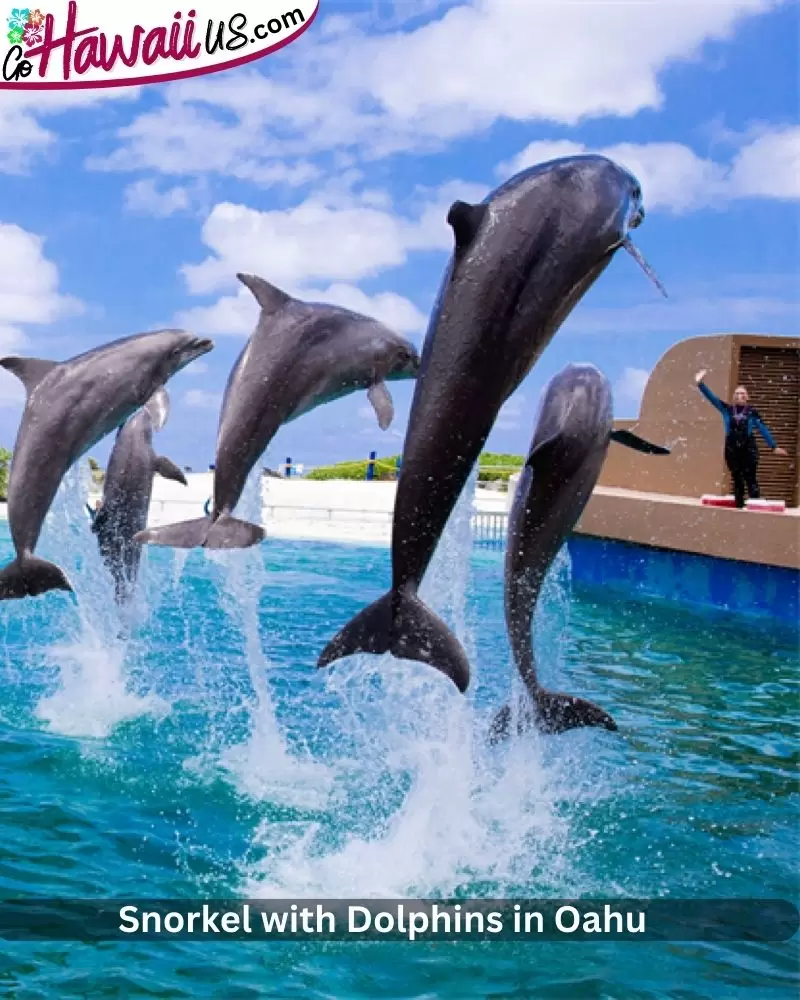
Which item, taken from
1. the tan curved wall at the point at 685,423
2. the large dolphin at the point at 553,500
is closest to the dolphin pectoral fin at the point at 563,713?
the large dolphin at the point at 553,500

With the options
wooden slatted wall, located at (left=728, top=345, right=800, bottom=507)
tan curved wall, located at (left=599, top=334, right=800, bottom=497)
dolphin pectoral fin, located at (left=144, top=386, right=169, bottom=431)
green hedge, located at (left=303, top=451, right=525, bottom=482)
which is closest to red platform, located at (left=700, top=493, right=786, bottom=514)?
tan curved wall, located at (left=599, top=334, right=800, bottom=497)

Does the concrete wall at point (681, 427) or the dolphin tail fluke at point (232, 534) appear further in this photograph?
the concrete wall at point (681, 427)

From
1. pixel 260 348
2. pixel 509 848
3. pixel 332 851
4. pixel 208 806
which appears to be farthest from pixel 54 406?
pixel 509 848

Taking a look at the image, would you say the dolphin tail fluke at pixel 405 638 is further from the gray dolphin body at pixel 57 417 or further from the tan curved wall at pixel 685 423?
the tan curved wall at pixel 685 423

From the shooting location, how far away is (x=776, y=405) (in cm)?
2091

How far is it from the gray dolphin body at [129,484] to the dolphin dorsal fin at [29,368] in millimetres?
1699

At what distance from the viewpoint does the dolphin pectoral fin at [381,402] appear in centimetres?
640

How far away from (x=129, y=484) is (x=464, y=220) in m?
5.24

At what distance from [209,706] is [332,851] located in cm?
363

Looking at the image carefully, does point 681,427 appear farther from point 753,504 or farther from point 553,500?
Answer: point 553,500

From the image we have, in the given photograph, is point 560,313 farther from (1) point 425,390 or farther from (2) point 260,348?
(2) point 260,348

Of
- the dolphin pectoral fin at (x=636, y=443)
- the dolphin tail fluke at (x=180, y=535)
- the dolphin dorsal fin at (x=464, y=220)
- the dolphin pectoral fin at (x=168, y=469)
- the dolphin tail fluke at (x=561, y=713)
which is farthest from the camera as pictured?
the dolphin pectoral fin at (x=168, y=469)

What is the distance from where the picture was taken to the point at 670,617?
15.9 m

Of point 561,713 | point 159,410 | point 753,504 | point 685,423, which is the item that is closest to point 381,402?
point 561,713
